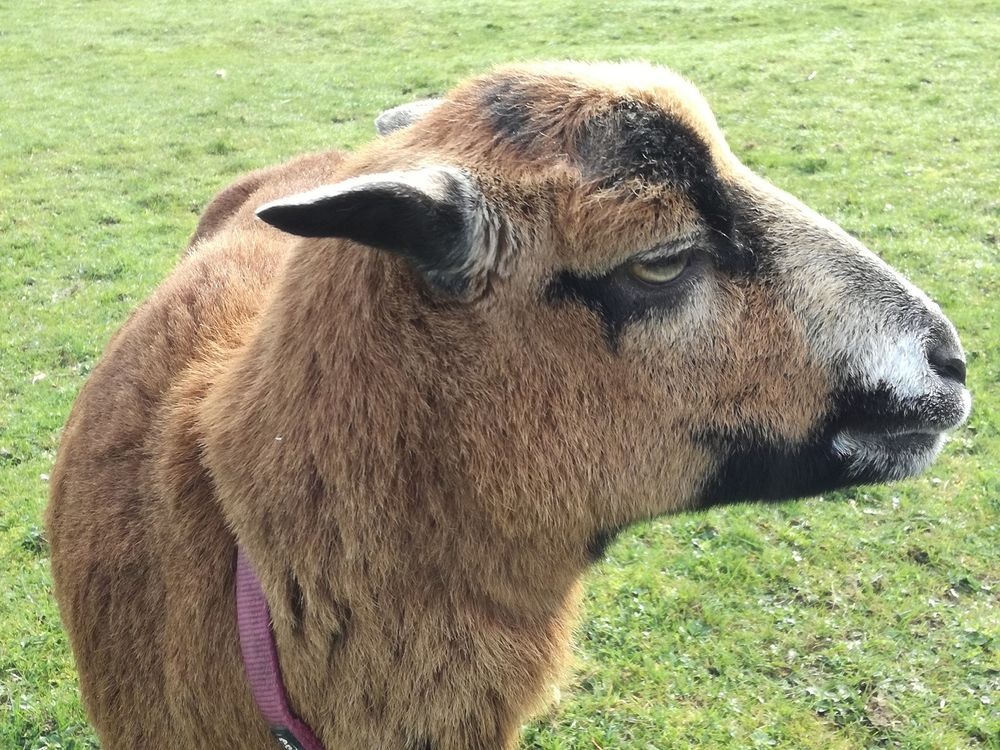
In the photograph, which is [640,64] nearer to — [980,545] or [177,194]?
[980,545]

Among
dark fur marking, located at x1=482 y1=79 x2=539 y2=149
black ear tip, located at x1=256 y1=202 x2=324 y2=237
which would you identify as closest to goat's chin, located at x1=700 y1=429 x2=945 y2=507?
dark fur marking, located at x1=482 y1=79 x2=539 y2=149

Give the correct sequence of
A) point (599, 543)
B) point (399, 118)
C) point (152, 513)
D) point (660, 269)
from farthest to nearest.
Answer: point (399, 118)
point (152, 513)
point (599, 543)
point (660, 269)

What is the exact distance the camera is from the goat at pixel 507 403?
2.49 m

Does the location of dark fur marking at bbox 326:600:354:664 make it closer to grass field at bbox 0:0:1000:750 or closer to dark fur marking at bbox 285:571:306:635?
dark fur marking at bbox 285:571:306:635

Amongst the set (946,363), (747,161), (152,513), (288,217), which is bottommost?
(747,161)

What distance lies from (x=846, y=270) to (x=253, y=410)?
6.13ft

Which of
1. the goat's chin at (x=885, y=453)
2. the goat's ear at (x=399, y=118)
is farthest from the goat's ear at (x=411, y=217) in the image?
the goat's ear at (x=399, y=118)

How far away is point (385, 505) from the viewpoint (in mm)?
2541

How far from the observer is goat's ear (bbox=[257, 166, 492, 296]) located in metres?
2.00

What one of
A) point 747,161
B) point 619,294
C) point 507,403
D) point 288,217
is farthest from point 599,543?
point 747,161

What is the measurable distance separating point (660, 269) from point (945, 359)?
3.15ft

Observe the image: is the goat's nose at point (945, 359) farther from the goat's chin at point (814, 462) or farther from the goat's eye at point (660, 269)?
the goat's eye at point (660, 269)

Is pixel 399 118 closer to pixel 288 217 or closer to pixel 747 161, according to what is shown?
pixel 288 217

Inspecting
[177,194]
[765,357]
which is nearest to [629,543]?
[765,357]
